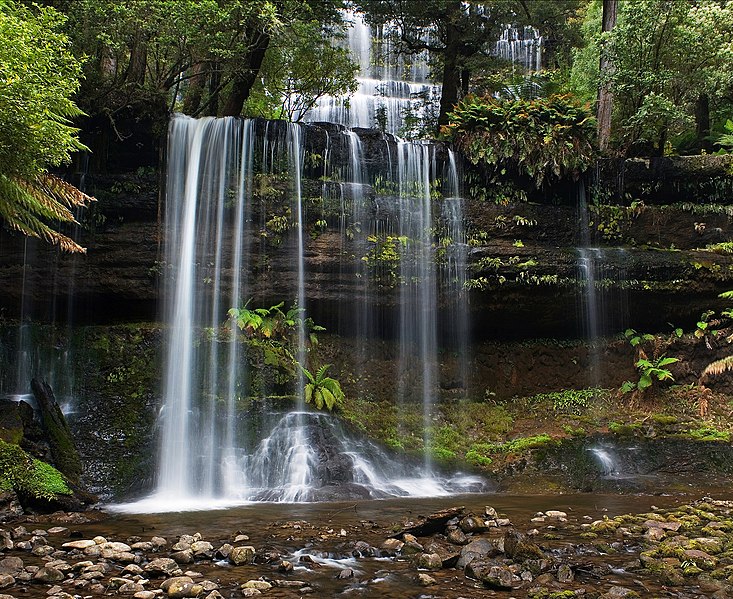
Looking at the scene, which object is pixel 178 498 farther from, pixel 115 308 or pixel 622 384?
pixel 622 384

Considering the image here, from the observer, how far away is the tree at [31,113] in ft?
25.7

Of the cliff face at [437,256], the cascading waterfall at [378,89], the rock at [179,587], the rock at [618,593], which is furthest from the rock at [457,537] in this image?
the cascading waterfall at [378,89]

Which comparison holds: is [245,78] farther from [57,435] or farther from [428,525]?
[428,525]

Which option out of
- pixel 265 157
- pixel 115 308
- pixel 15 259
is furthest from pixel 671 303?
Result: pixel 15 259

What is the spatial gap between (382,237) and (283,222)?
89.1 inches

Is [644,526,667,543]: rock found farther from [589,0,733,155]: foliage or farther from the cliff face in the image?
[589,0,733,155]: foliage

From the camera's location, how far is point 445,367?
1460cm

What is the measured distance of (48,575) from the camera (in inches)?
194

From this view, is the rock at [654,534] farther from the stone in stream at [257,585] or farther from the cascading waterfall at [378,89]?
the cascading waterfall at [378,89]

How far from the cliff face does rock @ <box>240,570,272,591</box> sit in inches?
343

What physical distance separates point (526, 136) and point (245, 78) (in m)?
7.19

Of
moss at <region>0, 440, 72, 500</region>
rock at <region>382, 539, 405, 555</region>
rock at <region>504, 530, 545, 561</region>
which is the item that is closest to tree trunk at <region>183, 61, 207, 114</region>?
moss at <region>0, 440, 72, 500</region>

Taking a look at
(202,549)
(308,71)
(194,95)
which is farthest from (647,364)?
(194,95)

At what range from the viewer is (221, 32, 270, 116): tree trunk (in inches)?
595
